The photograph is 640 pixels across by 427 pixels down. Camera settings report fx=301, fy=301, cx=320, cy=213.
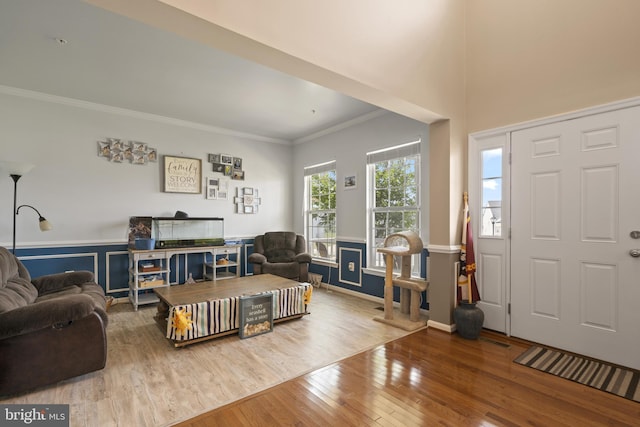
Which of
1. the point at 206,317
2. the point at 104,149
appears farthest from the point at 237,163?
the point at 206,317

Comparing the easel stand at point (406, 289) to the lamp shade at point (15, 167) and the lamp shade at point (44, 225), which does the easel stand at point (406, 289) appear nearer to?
the lamp shade at point (44, 225)

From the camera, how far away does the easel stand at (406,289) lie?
10.8ft

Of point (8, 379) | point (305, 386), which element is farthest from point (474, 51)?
point (8, 379)

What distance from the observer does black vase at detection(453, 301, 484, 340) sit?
9.42 feet

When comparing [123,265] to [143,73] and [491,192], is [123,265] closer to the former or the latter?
[143,73]

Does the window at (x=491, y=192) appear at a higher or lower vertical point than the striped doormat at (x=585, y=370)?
higher

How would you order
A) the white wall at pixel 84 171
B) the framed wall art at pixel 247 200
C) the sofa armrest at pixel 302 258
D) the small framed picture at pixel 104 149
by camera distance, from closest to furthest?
the white wall at pixel 84 171, the small framed picture at pixel 104 149, the sofa armrest at pixel 302 258, the framed wall art at pixel 247 200

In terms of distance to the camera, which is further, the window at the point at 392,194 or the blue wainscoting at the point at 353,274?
the blue wainscoting at the point at 353,274

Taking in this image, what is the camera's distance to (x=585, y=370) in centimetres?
228

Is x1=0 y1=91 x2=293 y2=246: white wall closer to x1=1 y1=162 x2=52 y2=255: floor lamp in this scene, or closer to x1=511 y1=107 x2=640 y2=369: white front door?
x1=1 y1=162 x2=52 y2=255: floor lamp

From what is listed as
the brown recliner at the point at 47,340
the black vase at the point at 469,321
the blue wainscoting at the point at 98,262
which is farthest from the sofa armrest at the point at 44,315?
the black vase at the point at 469,321

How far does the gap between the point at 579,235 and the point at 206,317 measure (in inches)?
131

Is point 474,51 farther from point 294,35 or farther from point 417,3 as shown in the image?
point 294,35

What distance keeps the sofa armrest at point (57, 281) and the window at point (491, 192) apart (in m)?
4.25
